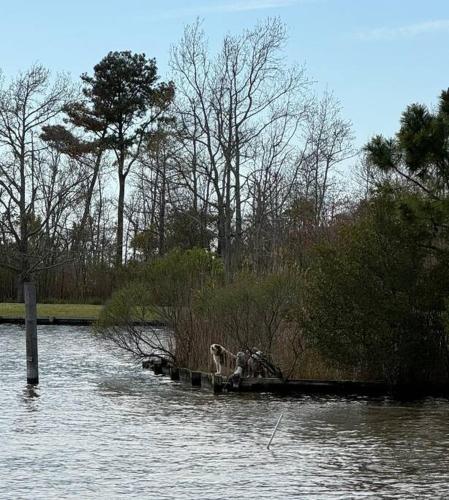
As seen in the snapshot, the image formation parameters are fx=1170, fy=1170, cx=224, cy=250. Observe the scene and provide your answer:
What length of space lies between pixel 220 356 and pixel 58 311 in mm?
28425

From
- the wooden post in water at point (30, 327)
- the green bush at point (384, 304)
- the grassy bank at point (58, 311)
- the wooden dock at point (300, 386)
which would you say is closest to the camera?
the green bush at point (384, 304)

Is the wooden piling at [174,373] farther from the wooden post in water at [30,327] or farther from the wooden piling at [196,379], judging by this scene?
the wooden post in water at [30,327]

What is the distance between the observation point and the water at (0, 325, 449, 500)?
13.5 m

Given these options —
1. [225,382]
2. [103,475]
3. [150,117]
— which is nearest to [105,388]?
[225,382]

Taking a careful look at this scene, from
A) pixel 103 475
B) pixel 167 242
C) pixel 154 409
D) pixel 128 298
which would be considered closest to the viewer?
pixel 103 475

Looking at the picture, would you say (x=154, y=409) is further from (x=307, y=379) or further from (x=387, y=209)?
(x=387, y=209)

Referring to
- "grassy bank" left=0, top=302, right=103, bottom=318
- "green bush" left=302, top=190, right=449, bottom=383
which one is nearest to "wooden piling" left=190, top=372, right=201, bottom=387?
"green bush" left=302, top=190, right=449, bottom=383

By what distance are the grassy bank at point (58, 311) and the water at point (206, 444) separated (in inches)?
971

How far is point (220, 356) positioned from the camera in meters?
25.4

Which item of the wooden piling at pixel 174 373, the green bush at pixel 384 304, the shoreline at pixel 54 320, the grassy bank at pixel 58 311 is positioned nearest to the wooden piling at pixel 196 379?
the wooden piling at pixel 174 373

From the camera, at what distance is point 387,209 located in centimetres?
2369

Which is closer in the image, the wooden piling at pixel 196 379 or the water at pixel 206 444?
the water at pixel 206 444

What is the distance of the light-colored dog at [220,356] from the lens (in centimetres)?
2512

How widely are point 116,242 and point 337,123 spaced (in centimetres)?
1618
